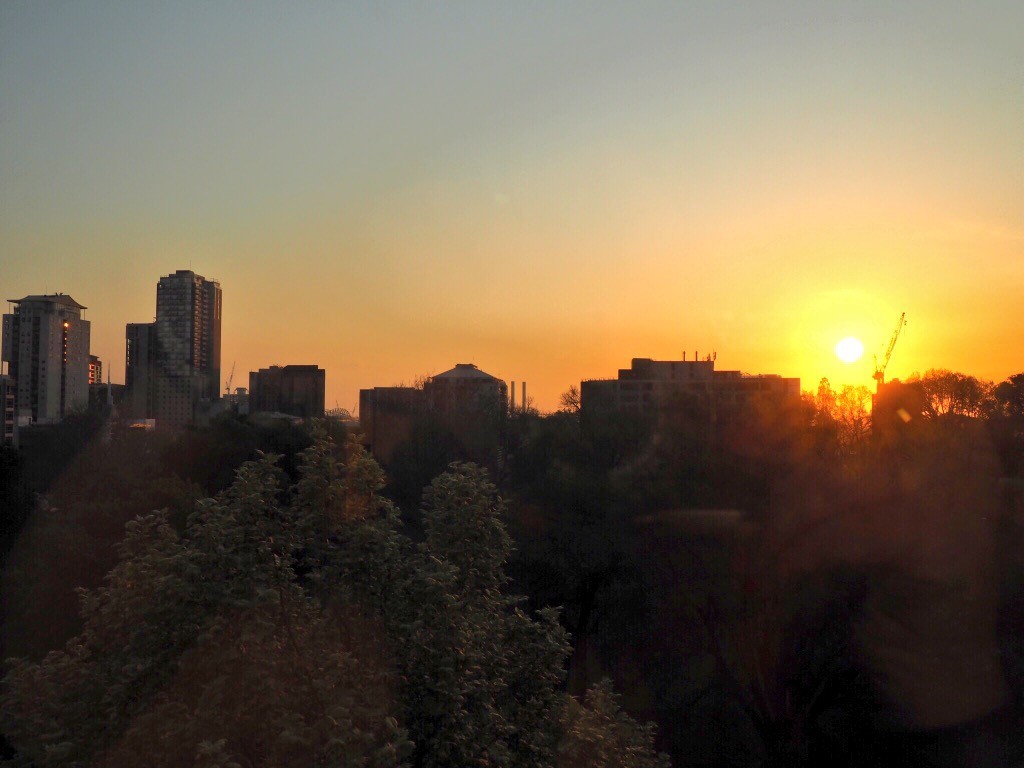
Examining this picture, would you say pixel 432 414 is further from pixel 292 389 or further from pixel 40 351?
pixel 40 351

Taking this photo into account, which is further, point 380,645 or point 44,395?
point 44,395

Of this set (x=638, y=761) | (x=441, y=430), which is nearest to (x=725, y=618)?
(x=638, y=761)

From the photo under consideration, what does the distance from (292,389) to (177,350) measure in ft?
65.0

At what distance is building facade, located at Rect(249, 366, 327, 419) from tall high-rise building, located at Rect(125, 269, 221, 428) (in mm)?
9131

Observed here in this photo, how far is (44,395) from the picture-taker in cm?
9744

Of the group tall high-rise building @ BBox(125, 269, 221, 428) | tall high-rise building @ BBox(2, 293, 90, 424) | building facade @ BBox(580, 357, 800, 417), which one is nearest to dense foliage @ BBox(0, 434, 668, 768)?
building facade @ BBox(580, 357, 800, 417)

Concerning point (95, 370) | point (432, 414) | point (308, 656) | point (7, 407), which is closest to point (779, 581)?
point (308, 656)

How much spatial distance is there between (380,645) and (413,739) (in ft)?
2.78

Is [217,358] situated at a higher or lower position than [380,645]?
higher

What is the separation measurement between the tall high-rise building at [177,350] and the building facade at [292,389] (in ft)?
30.0

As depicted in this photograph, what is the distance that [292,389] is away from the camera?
87.6 meters

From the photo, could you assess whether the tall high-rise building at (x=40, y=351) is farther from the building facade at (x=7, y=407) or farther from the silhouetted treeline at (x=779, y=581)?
the silhouetted treeline at (x=779, y=581)

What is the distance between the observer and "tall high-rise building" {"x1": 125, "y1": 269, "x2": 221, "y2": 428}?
94750 mm

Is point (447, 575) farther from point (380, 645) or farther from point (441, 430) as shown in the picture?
point (441, 430)
